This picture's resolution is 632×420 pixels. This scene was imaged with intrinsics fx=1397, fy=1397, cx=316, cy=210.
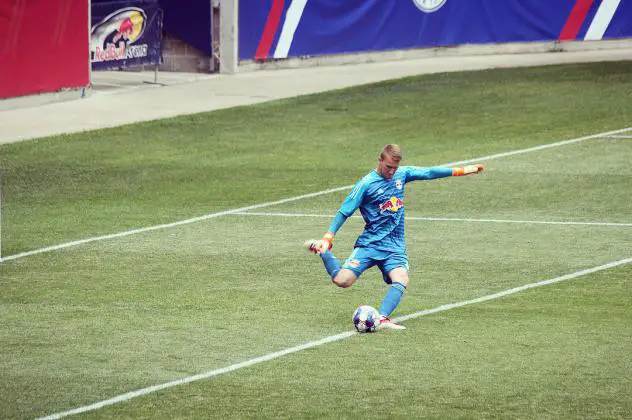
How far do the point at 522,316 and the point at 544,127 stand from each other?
14319mm

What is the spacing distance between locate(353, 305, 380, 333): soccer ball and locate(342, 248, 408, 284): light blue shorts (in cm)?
53

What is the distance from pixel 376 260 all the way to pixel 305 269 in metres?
2.84

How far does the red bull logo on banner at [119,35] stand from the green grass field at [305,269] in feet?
11.7

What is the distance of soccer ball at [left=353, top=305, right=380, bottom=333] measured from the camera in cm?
1306

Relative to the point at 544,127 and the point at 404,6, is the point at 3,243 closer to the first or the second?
the point at 544,127

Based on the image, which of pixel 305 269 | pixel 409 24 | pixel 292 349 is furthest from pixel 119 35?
pixel 292 349

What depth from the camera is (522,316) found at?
1383cm

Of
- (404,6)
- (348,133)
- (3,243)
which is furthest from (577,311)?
(404,6)

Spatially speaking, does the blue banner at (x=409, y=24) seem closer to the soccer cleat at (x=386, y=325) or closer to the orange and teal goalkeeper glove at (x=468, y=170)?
the orange and teal goalkeeper glove at (x=468, y=170)

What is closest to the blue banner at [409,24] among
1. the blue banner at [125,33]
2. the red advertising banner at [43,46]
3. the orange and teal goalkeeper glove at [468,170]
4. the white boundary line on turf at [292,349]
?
the blue banner at [125,33]

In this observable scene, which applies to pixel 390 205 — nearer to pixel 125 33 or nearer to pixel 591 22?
pixel 125 33

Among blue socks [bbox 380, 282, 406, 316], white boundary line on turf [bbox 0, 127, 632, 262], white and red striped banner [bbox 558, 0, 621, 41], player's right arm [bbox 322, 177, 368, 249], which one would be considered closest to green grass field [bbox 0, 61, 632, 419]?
white boundary line on turf [bbox 0, 127, 632, 262]

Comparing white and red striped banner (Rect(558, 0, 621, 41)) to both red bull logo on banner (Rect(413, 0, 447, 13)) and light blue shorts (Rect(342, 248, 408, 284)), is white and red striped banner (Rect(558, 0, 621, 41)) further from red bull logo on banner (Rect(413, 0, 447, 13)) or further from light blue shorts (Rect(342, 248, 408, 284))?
light blue shorts (Rect(342, 248, 408, 284))

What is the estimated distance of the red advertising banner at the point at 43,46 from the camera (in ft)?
91.6
